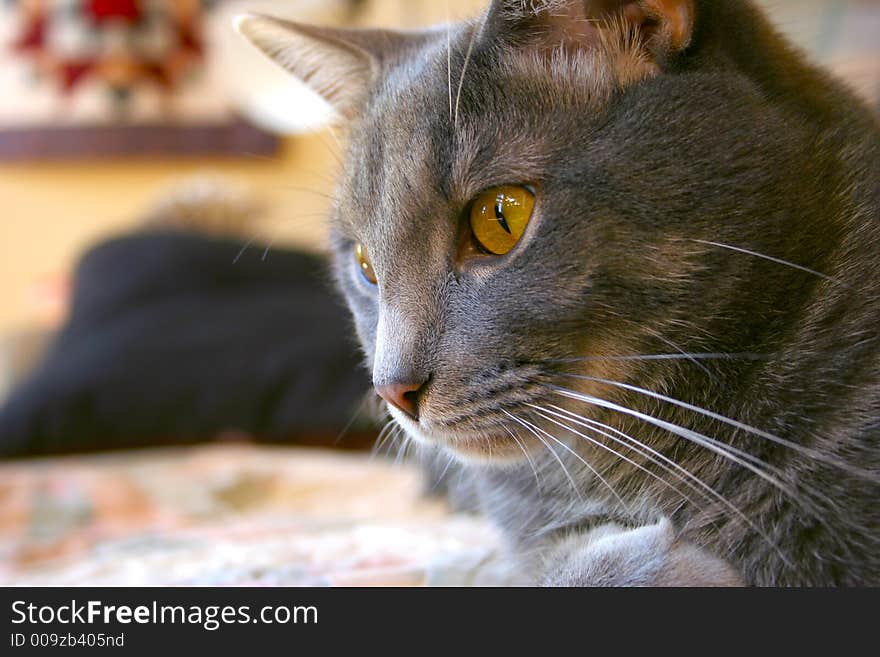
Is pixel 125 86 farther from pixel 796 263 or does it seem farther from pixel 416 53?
pixel 796 263

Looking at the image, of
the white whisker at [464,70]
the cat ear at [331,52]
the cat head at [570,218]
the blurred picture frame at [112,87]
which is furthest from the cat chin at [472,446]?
the blurred picture frame at [112,87]

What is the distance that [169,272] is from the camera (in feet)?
7.39

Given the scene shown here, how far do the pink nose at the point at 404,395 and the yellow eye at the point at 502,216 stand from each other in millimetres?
134

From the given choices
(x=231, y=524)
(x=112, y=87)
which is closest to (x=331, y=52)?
(x=231, y=524)

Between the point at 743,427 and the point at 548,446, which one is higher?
the point at 743,427

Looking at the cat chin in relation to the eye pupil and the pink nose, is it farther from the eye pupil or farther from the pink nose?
the eye pupil

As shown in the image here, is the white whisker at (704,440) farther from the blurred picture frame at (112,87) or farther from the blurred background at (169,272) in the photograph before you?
the blurred picture frame at (112,87)

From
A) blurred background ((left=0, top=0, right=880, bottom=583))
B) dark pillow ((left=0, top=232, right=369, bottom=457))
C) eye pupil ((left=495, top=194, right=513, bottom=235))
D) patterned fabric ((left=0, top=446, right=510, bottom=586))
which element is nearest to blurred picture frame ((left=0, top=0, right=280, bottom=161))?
blurred background ((left=0, top=0, right=880, bottom=583))

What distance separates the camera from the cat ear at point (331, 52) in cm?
94

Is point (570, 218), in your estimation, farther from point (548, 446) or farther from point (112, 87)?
point (112, 87)

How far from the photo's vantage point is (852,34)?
2271 mm

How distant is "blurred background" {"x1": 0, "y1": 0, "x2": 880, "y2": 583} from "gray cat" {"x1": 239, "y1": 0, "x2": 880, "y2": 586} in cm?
26

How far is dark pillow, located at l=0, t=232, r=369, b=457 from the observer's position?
5.97 ft

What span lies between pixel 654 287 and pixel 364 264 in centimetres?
34
